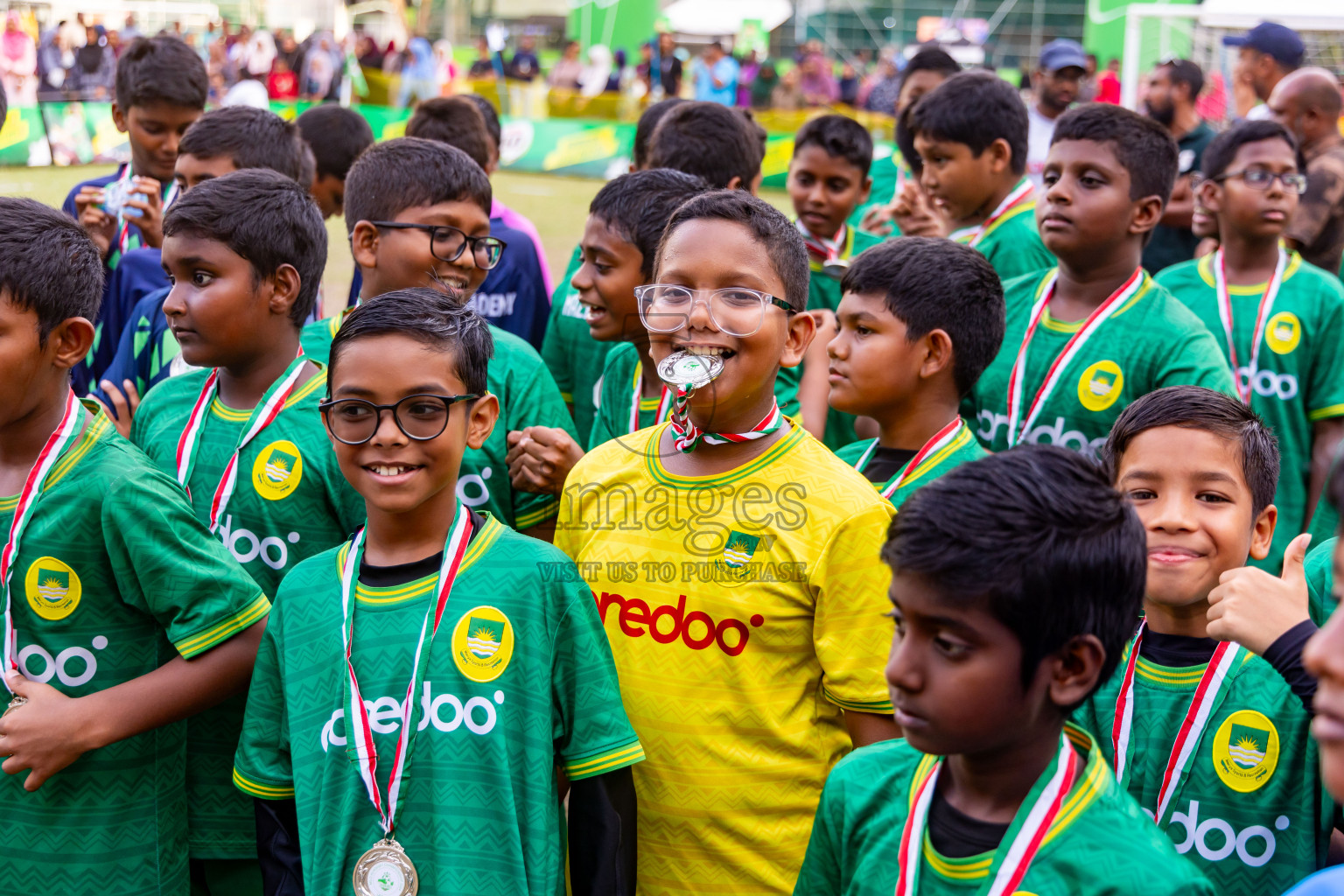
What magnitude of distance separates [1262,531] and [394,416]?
1999mm

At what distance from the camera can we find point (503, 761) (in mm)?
2514

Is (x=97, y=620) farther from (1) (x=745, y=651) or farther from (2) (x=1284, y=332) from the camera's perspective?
(2) (x=1284, y=332)

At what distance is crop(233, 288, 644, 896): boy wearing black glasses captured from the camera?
251 cm

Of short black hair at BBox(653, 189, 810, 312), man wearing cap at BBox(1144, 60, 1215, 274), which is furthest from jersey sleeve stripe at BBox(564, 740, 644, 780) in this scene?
man wearing cap at BBox(1144, 60, 1215, 274)

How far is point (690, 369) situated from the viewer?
2797 mm

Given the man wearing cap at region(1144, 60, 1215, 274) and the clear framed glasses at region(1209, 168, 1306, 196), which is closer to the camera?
the clear framed glasses at region(1209, 168, 1306, 196)

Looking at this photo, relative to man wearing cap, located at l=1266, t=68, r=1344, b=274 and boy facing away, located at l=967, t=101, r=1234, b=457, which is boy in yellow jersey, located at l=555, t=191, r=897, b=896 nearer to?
boy facing away, located at l=967, t=101, r=1234, b=457

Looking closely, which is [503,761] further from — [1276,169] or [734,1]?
[734,1]

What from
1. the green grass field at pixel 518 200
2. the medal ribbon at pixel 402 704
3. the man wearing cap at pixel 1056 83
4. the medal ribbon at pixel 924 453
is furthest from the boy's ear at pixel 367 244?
the green grass field at pixel 518 200

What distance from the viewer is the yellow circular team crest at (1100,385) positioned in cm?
404

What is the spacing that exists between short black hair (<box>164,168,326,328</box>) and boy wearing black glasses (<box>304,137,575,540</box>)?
0.24 meters

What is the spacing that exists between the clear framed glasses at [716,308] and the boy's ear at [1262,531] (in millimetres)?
1226

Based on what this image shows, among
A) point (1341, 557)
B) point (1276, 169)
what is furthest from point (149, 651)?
point (1276, 169)

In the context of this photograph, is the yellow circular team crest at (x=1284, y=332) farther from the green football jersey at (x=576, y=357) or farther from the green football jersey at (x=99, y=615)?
the green football jersey at (x=99, y=615)
